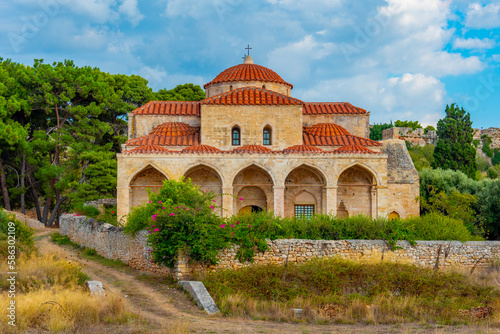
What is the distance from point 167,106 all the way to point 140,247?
45.2 feet

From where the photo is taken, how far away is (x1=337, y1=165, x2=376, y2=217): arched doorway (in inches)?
947

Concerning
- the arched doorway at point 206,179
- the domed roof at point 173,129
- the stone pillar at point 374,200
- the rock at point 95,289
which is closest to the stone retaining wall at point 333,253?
the rock at point 95,289

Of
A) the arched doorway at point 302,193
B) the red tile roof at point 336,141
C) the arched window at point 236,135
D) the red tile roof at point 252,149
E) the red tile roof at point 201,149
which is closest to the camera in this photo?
the red tile roof at point 201,149

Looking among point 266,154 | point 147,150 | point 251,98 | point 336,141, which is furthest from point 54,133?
point 336,141

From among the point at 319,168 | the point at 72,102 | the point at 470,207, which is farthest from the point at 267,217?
the point at 72,102

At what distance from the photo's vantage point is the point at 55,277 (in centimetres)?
1024

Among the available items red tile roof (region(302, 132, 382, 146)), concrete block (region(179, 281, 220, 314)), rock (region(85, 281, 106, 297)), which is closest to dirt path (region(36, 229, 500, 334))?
A: concrete block (region(179, 281, 220, 314))

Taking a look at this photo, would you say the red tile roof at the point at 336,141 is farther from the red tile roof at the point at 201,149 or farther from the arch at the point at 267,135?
the red tile roof at the point at 201,149

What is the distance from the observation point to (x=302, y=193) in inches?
937

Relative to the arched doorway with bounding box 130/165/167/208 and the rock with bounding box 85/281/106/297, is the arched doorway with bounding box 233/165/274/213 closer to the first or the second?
the arched doorway with bounding box 130/165/167/208

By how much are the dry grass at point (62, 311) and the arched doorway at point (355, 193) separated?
16.7 m

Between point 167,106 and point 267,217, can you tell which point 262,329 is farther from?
point 167,106

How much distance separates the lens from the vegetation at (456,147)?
33406mm

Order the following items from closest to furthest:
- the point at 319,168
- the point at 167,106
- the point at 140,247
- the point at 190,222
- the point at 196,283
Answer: the point at 196,283, the point at 190,222, the point at 140,247, the point at 319,168, the point at 167,106
